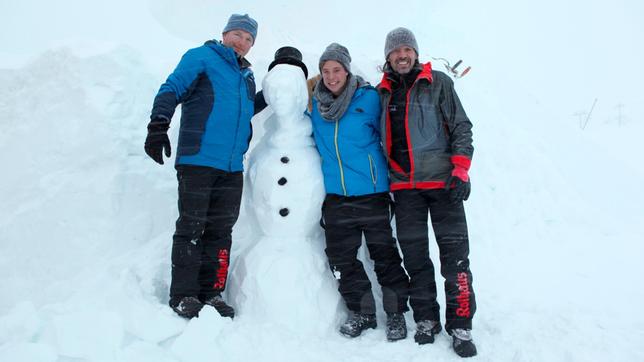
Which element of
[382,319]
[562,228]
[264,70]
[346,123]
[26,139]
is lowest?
[382,319]

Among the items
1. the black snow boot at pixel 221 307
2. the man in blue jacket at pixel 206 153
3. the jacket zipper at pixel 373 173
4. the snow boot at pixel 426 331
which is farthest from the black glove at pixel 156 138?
the snow boot at pixel 426 331

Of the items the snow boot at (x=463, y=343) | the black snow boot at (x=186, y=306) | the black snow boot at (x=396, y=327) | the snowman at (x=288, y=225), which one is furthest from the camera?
the snowman at (x=288, y=225)

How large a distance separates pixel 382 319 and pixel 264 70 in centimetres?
Result: 263

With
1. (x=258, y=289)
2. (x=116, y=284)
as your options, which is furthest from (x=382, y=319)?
(x=116, y=284)

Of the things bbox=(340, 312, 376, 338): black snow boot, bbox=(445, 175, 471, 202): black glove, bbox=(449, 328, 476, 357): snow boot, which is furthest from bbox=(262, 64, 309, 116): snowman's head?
bbox=(449, 328, 476, 357): snow boot

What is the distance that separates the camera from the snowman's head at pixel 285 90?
122 inches

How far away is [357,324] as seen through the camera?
9.34 ft

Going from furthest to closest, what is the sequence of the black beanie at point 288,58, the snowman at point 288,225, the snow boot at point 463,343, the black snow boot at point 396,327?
1. the black beanie at point 288,58
2. the snowman at point 288,225
3. the black snow boot at point 396,327
4. the snow boot at point 463,343

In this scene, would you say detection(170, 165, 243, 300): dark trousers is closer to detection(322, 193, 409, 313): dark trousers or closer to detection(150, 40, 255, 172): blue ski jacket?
detection(150, 40, 255, 172): blue ski jacket

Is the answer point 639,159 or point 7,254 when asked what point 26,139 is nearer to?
point 7,254

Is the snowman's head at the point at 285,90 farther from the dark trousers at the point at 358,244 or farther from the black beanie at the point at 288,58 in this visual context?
the dark trousers at the point at 358,244

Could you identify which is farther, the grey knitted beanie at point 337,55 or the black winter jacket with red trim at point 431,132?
the grey knitted beanie at point 337,55

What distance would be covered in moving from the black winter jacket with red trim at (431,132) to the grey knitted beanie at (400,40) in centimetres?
20

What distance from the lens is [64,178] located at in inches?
136
